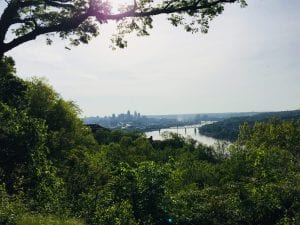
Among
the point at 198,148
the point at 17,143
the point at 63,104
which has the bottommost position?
the point at 198,148

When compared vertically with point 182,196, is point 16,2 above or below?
above

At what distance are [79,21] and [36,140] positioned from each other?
20.2m

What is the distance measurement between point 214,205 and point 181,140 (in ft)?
267

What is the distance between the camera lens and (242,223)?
23.0 meters

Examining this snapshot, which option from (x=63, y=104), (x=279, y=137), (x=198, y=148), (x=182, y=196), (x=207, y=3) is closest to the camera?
(x=207, y=3)

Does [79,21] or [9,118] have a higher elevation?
[79,21]

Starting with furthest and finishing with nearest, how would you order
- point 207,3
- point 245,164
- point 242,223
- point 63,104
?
point 63,104 → point 245,164 → point 242,223 → point 207,3

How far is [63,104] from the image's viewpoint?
5550 cm

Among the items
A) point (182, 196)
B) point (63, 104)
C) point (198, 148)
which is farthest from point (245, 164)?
point (198, 148)

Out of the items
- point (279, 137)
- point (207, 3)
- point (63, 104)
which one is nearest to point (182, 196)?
point (207, 3)

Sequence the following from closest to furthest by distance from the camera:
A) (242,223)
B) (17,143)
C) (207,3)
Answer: (207,3) → (242,223) → (17,143)

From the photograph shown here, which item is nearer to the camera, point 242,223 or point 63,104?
point 242,223

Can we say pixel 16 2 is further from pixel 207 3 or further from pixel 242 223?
pixel 242 223

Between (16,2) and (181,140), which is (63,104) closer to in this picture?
(16,2)
